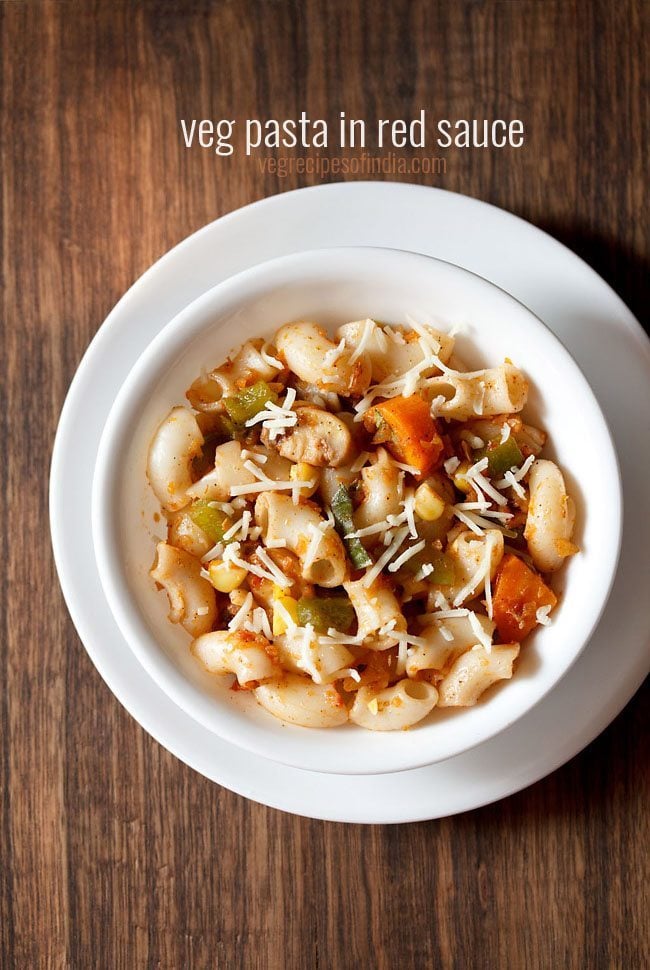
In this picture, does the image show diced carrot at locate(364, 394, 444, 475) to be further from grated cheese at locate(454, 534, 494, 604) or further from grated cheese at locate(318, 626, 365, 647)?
grated cheese at locate(318, 626, 365, 647)

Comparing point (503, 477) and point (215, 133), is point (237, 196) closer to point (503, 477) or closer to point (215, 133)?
point (215, 133)

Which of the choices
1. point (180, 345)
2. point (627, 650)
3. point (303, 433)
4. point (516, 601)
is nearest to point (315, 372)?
point (303, 433)

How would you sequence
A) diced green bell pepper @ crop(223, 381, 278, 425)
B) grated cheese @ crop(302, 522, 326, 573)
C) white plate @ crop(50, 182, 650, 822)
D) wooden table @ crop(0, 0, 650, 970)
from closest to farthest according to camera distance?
grated cheese @ crop(302, 522, 326, 573), diced green bell pepper @ crop(223, 381, 278, 425), white plate @ crop(50, 182, 650, 822), wooden table @ crop(0, 0, 650, 970)

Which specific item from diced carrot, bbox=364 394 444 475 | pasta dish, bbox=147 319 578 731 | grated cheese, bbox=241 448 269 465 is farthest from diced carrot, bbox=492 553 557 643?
grated cheese, bbox=241 448 269 465

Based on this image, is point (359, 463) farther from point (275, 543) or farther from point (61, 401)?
point (61, 401)

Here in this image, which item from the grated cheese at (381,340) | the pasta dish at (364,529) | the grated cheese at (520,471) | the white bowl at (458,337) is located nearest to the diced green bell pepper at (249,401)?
the pasta dish at (364,529)

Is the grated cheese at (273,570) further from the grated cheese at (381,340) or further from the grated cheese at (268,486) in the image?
the grated cheese at (381,340)

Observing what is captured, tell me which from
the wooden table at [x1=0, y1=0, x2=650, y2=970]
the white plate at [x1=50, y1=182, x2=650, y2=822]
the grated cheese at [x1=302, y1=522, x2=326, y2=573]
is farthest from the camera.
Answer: the wooden table at [x1=0, y1=0, x2=650, y2=970]
